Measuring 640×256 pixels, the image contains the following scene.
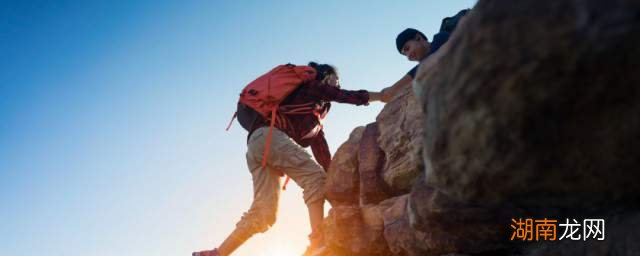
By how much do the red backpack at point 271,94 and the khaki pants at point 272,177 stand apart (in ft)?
0.66

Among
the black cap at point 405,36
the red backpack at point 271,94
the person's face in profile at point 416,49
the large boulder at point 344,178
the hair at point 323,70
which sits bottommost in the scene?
the large boulder at point 344,178

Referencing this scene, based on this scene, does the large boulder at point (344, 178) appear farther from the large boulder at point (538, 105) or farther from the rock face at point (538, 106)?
the large boulder at point (538, 105)

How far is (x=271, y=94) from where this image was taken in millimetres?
8094

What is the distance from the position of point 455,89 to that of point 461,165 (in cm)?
60

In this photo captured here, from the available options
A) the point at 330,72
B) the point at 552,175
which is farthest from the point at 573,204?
the point at 330,72

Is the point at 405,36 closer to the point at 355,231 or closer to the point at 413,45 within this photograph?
the point at 413,45

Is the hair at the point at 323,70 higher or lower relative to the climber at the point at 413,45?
lower

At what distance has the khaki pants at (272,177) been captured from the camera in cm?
771

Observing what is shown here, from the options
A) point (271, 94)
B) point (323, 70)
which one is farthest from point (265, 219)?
point (323, 70)

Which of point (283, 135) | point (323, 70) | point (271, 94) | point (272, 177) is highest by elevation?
point (323, 70)

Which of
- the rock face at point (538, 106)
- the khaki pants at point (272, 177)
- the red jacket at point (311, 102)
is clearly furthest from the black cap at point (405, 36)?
the rock face at point (538, 106)

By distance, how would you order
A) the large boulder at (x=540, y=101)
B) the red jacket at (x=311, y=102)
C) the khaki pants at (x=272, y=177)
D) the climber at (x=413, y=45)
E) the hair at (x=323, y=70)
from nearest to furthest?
1. the large boulder at (x=540, y=101)
2. the khaki pants at (x=272, y=177)
3. the climber at (x=413, y=45)
4. the red jacket at (x=311, y=102)
5. the hair at (x=323, y=70)

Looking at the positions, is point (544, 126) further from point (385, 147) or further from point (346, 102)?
point (346, 102)

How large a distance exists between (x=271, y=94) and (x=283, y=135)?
34.4 inches
